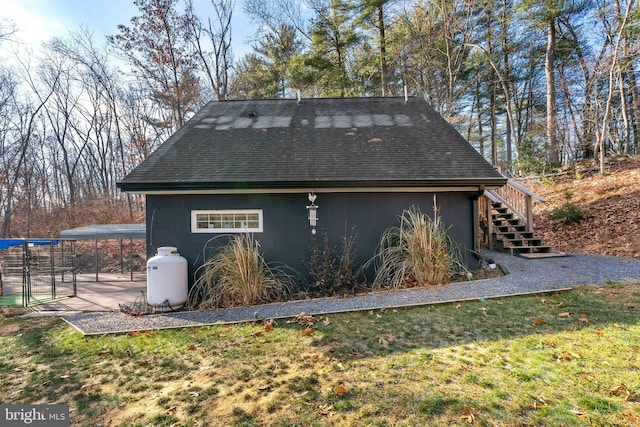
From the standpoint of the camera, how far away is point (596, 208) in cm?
945

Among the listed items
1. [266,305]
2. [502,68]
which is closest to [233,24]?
[502,68]

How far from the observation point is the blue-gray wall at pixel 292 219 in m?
6.36

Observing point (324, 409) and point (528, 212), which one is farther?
point (528, 212)

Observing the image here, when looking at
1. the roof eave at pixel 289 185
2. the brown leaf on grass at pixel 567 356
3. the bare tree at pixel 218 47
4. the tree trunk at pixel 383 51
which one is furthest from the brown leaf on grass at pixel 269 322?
the bare tree at pixel 218 47

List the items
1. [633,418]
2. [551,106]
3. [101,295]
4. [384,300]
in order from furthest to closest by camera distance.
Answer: [551,106] < [101,295] < [384,300] < [633,418]

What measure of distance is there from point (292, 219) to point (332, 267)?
Result: 1.29 meters

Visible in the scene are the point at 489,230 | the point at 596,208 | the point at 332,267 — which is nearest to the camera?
the point at 332,267

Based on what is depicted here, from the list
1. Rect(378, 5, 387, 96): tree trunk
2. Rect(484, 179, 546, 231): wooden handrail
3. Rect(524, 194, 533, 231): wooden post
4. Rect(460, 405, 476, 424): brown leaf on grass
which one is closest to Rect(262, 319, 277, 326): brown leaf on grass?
Rect(460, 405, 476, 424): brown leaf on grass

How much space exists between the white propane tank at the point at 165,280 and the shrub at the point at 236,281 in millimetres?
308

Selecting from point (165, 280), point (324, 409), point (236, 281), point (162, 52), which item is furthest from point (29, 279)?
point (162, 52)

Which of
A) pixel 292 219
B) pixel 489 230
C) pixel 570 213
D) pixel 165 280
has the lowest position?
pixel 165 280

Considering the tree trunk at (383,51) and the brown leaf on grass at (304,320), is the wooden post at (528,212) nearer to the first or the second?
the brown leaf on grass at (304,320)

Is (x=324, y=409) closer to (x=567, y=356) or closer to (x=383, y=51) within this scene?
(x=567, y=356)

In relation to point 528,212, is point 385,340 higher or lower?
lower
